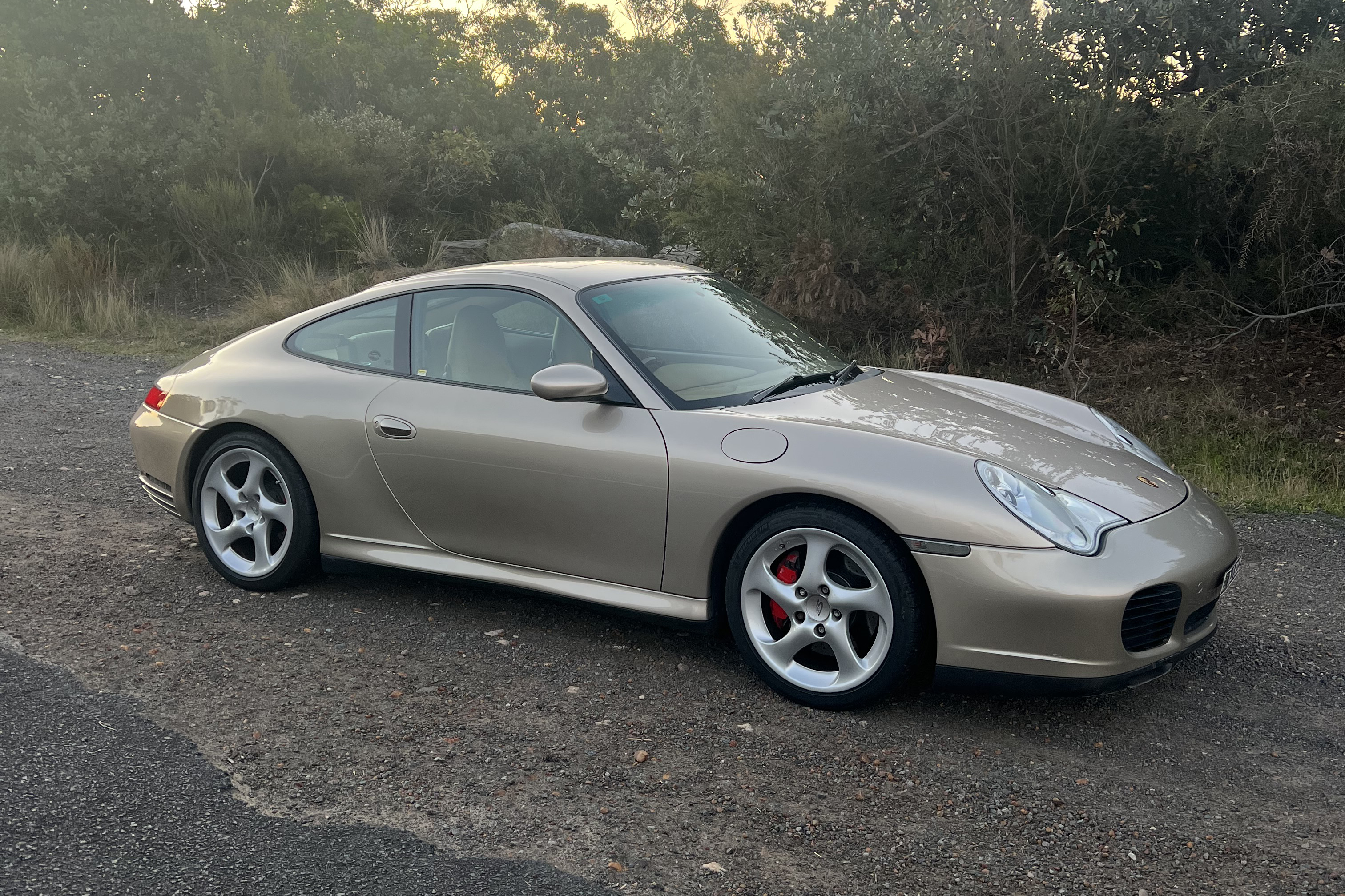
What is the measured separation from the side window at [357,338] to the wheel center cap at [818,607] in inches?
80.4

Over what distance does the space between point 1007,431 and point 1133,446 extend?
76 cm

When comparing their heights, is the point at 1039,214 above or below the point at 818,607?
above

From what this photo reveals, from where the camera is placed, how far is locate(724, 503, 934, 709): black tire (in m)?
3.56

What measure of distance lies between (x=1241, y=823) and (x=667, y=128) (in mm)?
9575

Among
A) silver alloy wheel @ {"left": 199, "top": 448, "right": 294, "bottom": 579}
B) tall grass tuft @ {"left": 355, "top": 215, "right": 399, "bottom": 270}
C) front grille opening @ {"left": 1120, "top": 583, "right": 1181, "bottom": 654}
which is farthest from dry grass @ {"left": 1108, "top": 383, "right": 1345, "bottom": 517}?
tall grass tuft @ {"left": 355, "top": 215, "right": 399, "bottom": 270}

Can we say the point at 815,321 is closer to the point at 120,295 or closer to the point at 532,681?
the point at 532,681

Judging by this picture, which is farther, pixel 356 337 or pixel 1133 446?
pixel 356 337

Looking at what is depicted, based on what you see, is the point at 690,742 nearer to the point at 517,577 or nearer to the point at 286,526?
the point at 517,577

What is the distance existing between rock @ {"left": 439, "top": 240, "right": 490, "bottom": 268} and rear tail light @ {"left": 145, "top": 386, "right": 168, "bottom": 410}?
999 centimetres

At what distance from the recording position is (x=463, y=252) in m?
15.4

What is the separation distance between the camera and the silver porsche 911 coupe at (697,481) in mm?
3498

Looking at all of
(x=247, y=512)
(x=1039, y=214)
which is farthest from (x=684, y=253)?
(x=247, y=512)

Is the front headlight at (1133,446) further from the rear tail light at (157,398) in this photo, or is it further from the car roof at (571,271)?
the rear tail light at (157,398)

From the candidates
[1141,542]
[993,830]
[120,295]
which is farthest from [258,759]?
[120,295]
